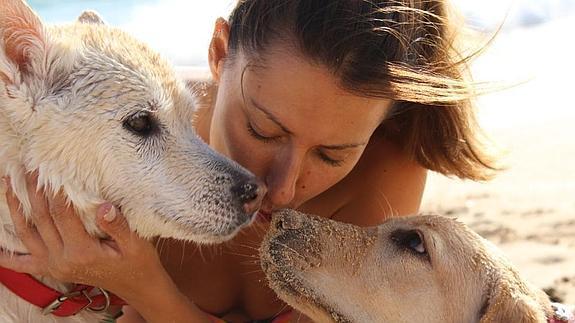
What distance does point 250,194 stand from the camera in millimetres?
2877

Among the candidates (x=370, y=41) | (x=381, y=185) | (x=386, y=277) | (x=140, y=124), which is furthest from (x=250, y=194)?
(x=381, y=185)

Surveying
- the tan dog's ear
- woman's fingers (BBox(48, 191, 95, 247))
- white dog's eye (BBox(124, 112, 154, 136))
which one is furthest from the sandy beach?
woman's fingers (BBox(48, 191, 95, 247))

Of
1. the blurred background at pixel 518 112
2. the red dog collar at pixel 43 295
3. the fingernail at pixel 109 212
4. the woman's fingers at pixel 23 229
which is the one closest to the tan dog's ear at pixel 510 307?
the blurred background at pixel 518 112

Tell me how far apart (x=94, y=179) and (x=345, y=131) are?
96 cm

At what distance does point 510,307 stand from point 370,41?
1.10 m

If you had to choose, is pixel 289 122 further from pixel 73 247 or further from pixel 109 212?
pixel 73 247

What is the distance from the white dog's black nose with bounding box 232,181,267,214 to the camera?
2.86 m

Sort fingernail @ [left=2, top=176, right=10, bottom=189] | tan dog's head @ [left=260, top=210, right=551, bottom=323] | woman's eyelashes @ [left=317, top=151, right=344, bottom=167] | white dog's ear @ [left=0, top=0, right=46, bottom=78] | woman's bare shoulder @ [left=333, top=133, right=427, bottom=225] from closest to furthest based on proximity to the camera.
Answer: white dog's ear @ [left=0, top=0, right=46, bottom=78] → fingernail @ [left=2, top=176, right=10, bottom=189] → tan dog's head @ [left=260, top=210, right=551, bottom=323] → woman's eyelashes @ [left=317, top=151, right=344, bottom=167] → woman's bare shoulder @ [left=333, top=133, right=427, bottom=225]

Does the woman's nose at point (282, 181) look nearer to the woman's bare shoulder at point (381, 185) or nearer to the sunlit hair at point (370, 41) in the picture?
the sunlit hair at point (370, 41)

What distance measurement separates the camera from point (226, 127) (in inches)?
129

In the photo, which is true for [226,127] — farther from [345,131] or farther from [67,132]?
[67,132]

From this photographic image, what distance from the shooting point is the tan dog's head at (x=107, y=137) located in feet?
8.80

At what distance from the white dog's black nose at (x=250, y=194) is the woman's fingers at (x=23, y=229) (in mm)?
696

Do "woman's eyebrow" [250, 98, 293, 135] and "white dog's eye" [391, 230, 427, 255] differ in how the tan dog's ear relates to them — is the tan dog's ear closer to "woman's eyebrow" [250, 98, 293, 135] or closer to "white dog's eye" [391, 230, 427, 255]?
"white dog's eye" [391, 230, 427, 255]
